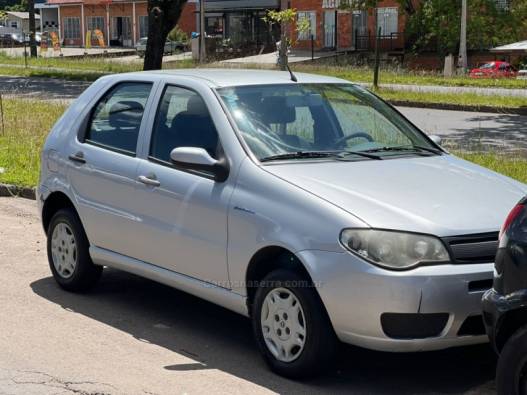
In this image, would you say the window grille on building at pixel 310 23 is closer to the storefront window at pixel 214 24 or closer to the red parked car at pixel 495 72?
the storefront window at pixel 214 24

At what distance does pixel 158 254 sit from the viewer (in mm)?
6352

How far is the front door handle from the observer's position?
6.33m

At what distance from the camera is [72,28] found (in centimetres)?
8212

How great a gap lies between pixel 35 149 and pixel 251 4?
52.3 metres

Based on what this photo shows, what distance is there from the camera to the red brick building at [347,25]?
2215 inches

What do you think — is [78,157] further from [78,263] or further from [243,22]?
[243,22]

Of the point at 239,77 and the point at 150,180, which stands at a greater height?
the point at 239,77

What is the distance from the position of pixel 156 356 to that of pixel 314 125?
1.80m

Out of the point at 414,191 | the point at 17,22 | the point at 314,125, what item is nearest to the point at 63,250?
the point at 314,125

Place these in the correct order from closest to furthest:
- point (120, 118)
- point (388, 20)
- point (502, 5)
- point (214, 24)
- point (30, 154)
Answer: point (120, 118), point (30, 154), point (502, 5), point (388, 20), point (214, 24)

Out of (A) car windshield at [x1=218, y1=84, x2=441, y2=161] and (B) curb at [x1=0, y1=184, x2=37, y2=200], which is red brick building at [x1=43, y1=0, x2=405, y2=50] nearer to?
(B) curb at [x1=0, y1=184, x2=37, y2=200]

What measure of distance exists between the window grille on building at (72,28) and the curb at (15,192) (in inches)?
2838

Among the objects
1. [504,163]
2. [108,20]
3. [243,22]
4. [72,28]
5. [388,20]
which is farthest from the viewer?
[72,28]

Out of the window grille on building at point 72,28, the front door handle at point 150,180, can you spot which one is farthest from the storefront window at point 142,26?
the front door handle at point 150,180
